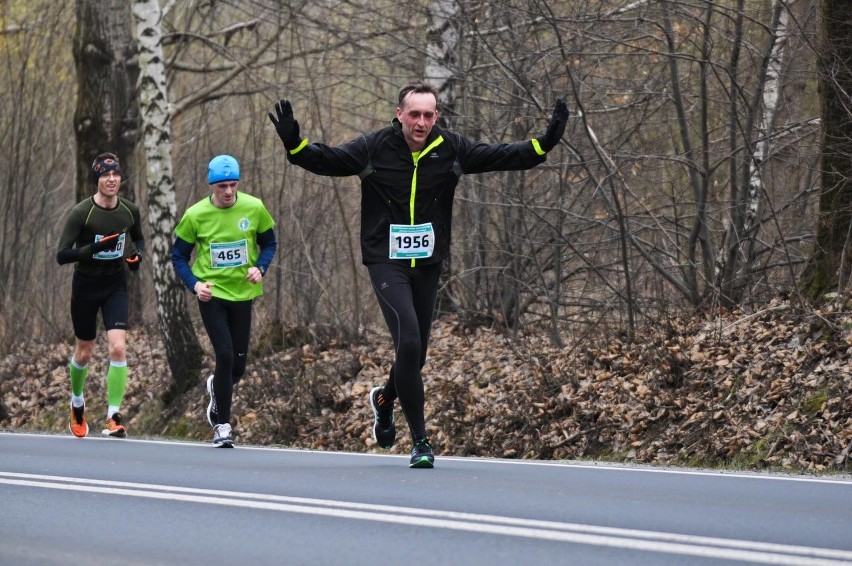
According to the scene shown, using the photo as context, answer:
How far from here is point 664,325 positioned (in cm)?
1262

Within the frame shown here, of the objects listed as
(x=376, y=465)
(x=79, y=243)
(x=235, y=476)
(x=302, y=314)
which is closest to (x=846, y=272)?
(x=376, y=465)

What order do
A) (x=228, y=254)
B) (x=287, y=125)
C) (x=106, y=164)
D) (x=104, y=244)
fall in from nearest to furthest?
(x=287, y=125)
(x=228, y=254)
(x=106, y=164)
(x=104, y=244)

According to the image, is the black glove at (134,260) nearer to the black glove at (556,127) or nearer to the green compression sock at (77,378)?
the green compression sock at (77,378)

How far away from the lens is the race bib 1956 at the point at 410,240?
870 cm

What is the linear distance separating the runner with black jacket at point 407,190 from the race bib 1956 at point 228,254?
2.65 metres

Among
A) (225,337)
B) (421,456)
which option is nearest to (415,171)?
(421,456)

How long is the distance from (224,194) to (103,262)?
206 centimetres

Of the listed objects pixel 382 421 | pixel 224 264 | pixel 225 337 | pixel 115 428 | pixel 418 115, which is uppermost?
pixel 418 115

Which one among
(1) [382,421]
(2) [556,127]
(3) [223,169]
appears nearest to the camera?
(2) [556,127]

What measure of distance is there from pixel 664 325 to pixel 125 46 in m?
10.5

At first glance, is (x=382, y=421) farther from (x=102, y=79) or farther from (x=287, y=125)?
(x=102, y=79)

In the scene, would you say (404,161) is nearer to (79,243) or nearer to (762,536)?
(762,536)

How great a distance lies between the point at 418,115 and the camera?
8523 mm

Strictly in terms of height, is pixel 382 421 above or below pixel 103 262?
below
